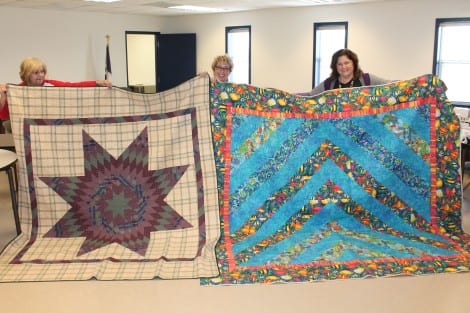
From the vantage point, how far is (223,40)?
33.4 feet

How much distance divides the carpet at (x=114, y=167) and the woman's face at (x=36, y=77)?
0.49 meters

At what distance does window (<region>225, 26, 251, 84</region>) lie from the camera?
9.92 meters

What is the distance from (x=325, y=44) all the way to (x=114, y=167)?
6.65 metres

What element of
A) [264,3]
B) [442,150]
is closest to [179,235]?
[442,150]

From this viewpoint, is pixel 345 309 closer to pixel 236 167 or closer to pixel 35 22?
pixel 236 167

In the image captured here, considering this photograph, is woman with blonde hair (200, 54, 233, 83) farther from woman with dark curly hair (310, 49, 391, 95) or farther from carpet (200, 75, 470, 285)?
carpet (200, 75, 470, 285)

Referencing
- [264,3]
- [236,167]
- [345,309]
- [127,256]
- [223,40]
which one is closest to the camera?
[345,309]

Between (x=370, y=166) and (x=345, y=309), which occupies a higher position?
(x=370, y=166)

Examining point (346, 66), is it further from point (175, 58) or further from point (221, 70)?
point (175, 58)

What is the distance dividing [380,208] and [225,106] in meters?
1.19

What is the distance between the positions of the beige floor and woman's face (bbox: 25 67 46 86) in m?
1.58

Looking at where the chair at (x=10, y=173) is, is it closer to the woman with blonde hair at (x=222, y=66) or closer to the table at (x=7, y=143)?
A: the table at (x=7, y=143)

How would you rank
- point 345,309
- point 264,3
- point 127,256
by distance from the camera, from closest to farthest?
point 345,309
point 127,256
point 264,3

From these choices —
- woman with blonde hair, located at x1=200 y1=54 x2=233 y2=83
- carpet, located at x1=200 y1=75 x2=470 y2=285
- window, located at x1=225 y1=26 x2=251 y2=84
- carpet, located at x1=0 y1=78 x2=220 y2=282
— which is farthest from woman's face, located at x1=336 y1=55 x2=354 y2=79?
window, located at x1=225 y1=26 x2=251 y2=84
